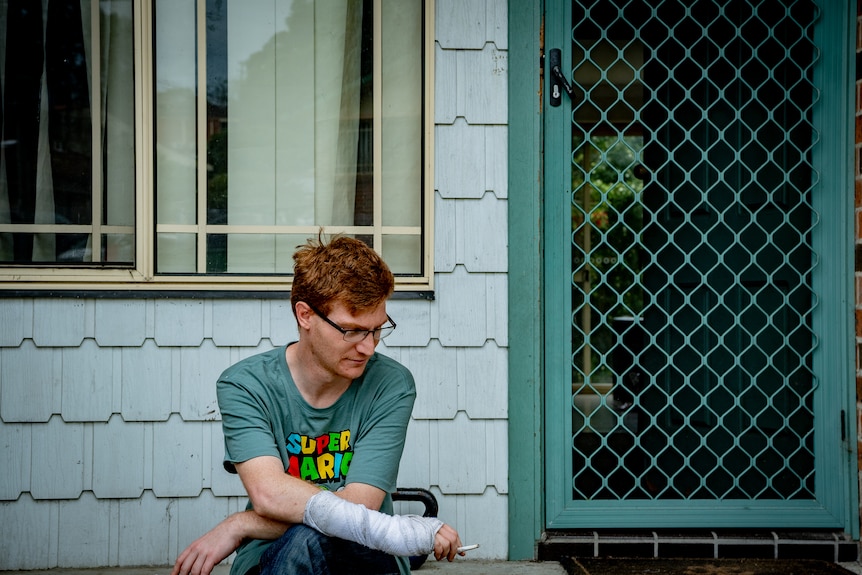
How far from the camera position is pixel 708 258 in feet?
11.0

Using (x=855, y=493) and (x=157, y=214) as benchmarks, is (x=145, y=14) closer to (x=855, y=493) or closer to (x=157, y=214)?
(x=157, y=214)

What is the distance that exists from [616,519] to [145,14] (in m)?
2.88

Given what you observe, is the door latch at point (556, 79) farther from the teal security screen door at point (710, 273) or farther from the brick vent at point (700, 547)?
the brick vent at point (700, 547)

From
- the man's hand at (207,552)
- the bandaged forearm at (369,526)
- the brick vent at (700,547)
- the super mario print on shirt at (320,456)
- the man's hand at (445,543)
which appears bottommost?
the brick vent at (700,547)

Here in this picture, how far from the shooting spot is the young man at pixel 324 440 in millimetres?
1813

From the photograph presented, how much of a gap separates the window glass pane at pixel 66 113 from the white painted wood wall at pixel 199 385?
417 millimetres

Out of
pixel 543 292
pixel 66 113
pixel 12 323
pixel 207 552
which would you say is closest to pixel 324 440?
pixel 207 552

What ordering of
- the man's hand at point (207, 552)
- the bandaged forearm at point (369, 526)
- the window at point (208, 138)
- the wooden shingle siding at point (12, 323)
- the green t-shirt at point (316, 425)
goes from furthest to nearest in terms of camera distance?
1. the window at point (208, 138)
2. the wooden shingle siding at point (12, 323)
3. the green t-shirt at point (316, 425)
4. the man's hand at point (207, 552)
5. the bandaged forearm at point (369, 526)

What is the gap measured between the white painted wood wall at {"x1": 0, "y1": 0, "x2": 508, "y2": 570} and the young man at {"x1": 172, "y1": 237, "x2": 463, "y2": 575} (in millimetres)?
1053

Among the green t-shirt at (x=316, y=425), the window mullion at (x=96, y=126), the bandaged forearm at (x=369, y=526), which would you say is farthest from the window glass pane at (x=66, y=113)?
the bandaged forearm at (x=369, y=526)

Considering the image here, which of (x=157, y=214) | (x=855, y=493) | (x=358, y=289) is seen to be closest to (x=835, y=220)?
(x=855, y=493)

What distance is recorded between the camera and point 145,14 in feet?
10.3

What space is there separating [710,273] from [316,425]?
2050 millimetres

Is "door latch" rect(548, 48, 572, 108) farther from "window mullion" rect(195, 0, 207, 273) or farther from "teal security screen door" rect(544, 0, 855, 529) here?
"window mullion" rect(195, 0, 207, 273)
